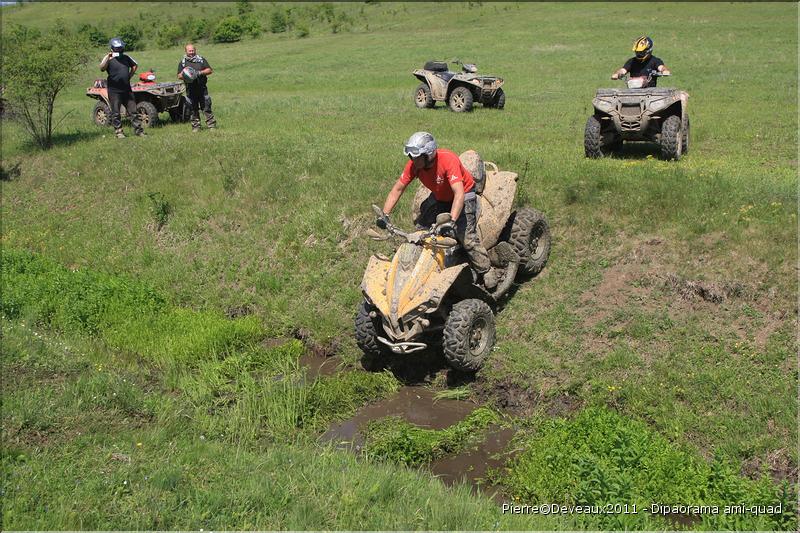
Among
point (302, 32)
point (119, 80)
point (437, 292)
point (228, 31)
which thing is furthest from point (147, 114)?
point (228, 31)

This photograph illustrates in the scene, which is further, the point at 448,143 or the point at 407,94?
the point at 407,94

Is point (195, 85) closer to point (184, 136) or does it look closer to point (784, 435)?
point (184, 136)

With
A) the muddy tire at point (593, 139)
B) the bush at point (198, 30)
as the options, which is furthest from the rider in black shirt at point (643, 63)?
the bush at point (198, 30)

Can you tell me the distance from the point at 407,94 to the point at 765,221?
17241mm

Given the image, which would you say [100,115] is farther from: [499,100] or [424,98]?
[499,100]

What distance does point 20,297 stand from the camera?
472 inches

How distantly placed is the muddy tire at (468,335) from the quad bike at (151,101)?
46.7ft

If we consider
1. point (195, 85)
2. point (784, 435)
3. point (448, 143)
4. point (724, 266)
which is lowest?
point (784, 435)

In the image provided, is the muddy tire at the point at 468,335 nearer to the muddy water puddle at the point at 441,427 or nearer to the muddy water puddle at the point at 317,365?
the muddy water puddle at the point at 441,427

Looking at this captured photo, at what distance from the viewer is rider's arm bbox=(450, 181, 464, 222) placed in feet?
29.6

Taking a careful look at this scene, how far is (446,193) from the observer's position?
9656 mm

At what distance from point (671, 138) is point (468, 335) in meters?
6.86

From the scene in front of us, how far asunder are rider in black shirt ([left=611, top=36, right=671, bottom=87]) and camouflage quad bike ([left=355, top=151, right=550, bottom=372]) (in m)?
5.86

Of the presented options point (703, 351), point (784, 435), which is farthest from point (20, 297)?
point (784, 435)
